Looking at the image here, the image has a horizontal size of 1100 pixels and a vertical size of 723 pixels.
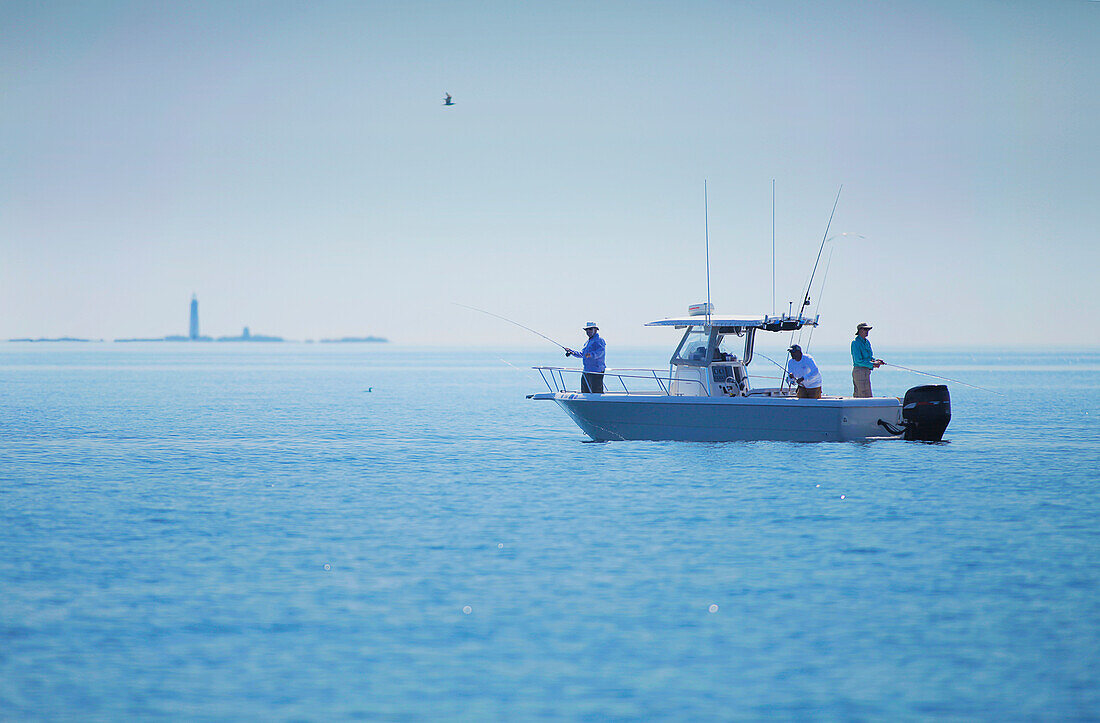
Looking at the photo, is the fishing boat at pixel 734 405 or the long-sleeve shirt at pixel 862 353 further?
the long-sleeve shirt at pixel 862 353

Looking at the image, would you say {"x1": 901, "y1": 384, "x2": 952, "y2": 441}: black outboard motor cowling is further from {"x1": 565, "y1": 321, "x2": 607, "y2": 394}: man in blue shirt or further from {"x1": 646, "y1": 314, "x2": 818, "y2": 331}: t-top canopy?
{"x1": 565, "y1": 321, "x2": 607, "y2": 394}: man in blue shirt

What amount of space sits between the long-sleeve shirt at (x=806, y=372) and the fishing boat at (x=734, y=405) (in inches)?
17.5

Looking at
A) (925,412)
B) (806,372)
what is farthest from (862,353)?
(925,412)

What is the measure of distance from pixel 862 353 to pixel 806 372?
5.74 feet

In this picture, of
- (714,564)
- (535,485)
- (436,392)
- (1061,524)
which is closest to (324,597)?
(714,564)

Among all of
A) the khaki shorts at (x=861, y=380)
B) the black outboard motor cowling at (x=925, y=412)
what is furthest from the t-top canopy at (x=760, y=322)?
the black outboard motor cowling at (x=925, y=412)

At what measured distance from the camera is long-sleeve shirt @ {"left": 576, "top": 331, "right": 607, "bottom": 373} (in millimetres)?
26016

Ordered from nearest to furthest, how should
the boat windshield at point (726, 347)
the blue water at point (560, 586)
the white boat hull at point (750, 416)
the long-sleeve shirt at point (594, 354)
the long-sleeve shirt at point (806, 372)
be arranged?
the blue water at point (560, 586), the white boat hull at point (750, 416), the long-sleeve shirt at point (806, 372), the boat windshield at point (726, 347), the long-sleeve shirt at point (594, 354)

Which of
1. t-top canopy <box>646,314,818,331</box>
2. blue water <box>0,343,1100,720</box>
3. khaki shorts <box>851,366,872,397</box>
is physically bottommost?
blue water <box>0,343,1100,720</box>

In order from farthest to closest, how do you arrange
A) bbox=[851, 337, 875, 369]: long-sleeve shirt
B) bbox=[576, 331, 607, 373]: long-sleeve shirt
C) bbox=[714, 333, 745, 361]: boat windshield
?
bbox=[576, 331, 607, 373]: long-sleeve shirt, bbox=[714, 333, 745, 361]: boat windshield, bbox=[851, 337, 875, 369]: long-sleeve shirt

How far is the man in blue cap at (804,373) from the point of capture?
80.2ft

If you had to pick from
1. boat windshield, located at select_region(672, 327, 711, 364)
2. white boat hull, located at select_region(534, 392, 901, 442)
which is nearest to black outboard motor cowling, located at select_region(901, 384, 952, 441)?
white boat hull, located at select_region(534, 392, 901, 442)

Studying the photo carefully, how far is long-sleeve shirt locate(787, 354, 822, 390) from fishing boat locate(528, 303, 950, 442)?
44 cm

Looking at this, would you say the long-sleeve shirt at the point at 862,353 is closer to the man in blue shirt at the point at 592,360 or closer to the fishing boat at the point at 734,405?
the fishing boat at the point at 734,405
